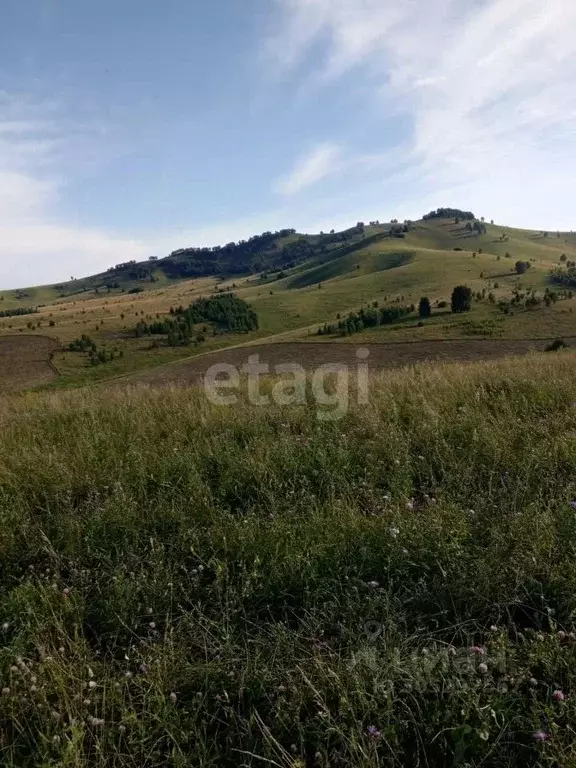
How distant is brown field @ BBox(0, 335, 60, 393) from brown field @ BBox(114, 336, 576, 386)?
10700 millimetres

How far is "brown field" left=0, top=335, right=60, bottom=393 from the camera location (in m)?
42.0

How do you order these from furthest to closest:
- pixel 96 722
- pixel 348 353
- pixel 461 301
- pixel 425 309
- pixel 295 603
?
1. pixel 425 309
2. pixel 461 301
3. pixel 348 353
4. pixel 295 603
5. pixel 96 722

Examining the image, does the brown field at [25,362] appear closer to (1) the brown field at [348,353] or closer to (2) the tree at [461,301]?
(1) the brown field at [348,353]

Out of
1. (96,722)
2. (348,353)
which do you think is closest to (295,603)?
(96,722)

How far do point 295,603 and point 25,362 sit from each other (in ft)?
173

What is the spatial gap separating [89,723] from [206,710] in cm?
56

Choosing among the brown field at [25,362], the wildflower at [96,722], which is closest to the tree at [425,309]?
the brown field at [25,362]

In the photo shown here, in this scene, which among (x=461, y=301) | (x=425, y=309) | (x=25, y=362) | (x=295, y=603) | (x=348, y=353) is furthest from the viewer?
(x=425, y=309)

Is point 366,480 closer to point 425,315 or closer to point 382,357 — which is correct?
point 382,357

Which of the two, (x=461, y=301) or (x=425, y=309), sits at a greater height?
(x=461, y=301)

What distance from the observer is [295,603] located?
2922 millimetres

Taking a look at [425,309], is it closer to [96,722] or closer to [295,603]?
[295,603]

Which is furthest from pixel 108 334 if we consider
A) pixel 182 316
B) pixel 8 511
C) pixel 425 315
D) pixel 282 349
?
pixel 8 511

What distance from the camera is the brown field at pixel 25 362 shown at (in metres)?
42.0
